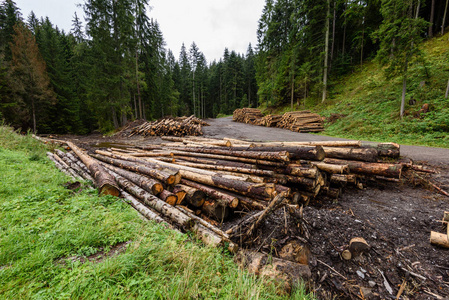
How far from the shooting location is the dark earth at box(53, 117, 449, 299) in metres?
2.04

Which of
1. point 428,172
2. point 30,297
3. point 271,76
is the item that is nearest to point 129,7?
point 271,76

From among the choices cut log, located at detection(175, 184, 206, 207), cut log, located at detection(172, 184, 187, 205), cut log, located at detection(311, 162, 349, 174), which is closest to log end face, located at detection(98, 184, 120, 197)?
cut log, located at detection(172, 184, 187, 205)

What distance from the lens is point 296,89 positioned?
23.2m

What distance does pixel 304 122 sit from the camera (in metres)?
14.6

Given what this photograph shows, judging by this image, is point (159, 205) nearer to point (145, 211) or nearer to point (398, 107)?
point (145, 211)

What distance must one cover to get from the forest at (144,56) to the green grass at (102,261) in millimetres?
15806

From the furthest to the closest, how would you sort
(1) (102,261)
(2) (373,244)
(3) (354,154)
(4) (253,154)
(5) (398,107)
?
(5) (398,107), (3) (354,154), (4) (253,154), (2) (373,244), (1) (102,261)

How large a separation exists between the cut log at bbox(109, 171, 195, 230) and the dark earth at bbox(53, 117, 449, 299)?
1.06 m

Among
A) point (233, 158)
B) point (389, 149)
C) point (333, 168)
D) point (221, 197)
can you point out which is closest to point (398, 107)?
point (389, 149)

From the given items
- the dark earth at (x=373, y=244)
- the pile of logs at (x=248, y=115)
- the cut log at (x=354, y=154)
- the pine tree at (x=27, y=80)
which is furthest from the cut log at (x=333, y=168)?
the pine tree at (x=27, y=80)

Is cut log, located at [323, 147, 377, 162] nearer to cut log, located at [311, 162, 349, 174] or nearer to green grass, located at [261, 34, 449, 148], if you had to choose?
cut log, located at [311, 162, 349, 174]

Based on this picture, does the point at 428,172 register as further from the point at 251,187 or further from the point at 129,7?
the point at 129,7

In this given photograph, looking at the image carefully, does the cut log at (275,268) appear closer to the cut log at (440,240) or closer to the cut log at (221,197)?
the cut log at (221,197)

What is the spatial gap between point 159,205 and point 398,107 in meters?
16.7
